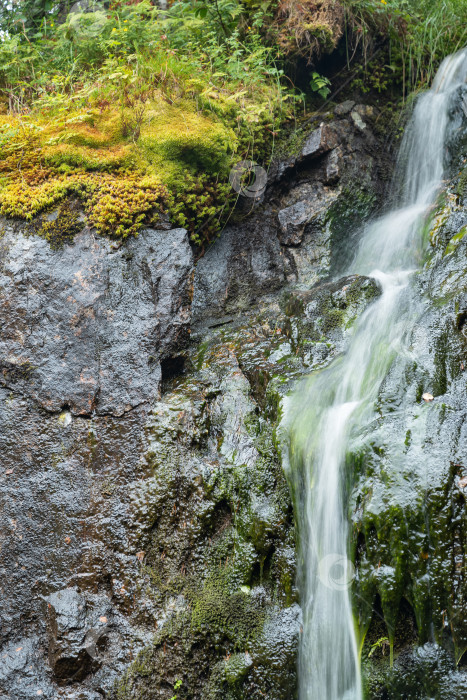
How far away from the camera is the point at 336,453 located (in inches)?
131

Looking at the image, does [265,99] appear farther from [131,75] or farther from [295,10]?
[131,75]

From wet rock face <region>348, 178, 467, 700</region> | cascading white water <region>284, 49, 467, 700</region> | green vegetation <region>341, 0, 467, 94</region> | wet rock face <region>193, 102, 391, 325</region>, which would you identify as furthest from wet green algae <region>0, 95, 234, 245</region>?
wet rock face <region>348, 178, 467, 700</region>

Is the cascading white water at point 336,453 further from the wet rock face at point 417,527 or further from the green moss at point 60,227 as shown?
the green moss at point 60,227

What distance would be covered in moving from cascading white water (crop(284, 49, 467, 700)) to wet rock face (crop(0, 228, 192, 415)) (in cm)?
137

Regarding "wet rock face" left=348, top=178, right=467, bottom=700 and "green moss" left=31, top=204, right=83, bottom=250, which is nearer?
"wet rock face" left=348, top=178, right=467, bottom=700

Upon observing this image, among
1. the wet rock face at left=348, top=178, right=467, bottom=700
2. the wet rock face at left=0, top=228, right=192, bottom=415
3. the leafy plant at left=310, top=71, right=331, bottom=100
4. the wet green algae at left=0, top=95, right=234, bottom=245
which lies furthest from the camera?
the leafy plant at left=310, top=71, right=331, bottom=100

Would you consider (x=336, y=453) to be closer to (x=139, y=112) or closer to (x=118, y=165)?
(x=118, y=165)

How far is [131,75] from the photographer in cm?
521

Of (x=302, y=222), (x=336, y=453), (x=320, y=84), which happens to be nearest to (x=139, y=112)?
(x=302, y=222)

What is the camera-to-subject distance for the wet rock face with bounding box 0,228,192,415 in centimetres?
420

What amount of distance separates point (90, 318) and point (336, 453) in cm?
231

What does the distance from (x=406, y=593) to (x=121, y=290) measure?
123 inches

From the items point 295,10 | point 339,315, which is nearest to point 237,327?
point 339,315

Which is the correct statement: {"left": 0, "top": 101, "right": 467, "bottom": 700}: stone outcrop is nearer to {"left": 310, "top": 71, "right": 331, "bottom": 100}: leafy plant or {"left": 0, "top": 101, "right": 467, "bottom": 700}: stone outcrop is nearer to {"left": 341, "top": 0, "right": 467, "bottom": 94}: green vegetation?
{"left": 310, "top": 71, "right": 331, "bottom": 100}: leafy plant
